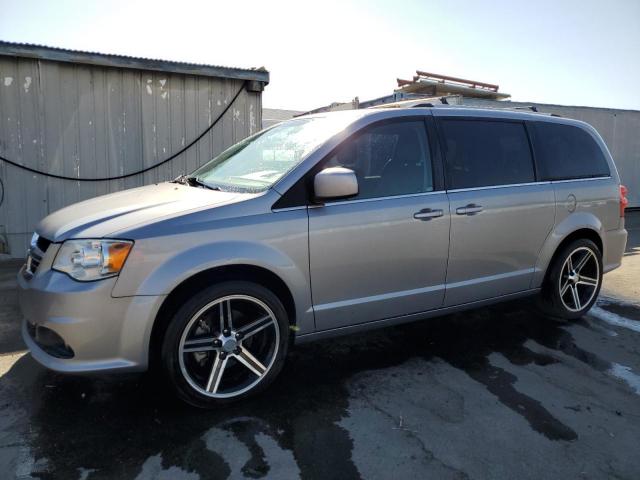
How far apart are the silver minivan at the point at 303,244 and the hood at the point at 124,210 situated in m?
0.02

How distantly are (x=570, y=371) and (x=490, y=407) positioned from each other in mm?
941

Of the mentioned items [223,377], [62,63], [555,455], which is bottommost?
[555,455]

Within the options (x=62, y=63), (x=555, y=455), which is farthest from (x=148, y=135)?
(x=555, y=455)

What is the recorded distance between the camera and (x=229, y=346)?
3.03 metres

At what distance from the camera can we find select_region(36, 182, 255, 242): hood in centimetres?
285

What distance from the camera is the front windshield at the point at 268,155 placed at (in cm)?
335

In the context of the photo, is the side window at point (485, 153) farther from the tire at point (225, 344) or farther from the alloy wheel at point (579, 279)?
the tire at point (225, 344)

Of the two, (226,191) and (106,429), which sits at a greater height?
(226,191)

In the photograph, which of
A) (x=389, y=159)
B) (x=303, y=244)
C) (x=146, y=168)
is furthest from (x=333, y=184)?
(x=146, y=168)

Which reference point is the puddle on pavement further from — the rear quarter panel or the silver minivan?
the rear quarter panel

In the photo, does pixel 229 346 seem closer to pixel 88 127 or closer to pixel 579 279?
pixel 579 279

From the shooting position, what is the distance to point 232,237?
9.59 feet

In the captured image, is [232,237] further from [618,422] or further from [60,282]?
[618,422]

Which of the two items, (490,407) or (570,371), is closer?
(490,407)
